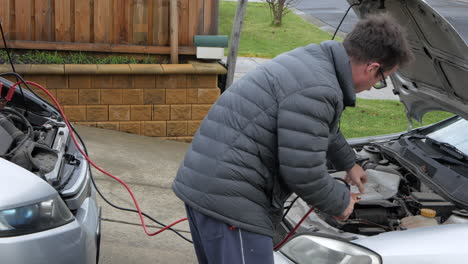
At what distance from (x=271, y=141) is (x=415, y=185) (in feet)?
6.13

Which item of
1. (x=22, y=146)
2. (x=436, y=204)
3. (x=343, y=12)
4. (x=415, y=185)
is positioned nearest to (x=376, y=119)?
(x=415, y=185)

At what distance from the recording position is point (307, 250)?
3000 mm

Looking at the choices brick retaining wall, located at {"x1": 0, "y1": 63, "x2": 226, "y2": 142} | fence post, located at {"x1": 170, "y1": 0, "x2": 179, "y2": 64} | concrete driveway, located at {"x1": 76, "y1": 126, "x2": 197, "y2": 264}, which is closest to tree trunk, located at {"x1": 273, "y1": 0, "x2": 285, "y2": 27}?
fence post, located at {"x1": 170, "y1": 0, "x2": 179, "y2": 64}

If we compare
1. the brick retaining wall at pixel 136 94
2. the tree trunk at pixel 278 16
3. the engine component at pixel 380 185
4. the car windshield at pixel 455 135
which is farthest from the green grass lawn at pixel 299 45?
the engine component at pixel 380 185

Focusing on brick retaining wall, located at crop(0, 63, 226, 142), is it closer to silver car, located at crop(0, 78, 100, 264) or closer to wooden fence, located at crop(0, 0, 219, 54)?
wooden fence, located at crop(0, 0, 219, 54)

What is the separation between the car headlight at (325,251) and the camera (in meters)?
2.79

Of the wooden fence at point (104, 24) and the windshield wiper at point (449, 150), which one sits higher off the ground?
the wooden fence at point (104, 24)

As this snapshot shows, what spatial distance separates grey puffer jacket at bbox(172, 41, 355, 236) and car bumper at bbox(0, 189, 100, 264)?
0.57m

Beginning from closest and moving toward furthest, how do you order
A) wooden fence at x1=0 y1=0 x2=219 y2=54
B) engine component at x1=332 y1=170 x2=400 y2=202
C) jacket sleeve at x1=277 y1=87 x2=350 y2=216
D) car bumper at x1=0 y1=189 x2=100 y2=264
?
jacket sleeve at x1=277 y1=87 x2=350 y2=216, car bumper at x1=0 y1=189 x2=100 y2=264, engine component at x1=332 y1=170 x2=400 y2=202, wooden fence at x1=0 y1=0 x2=219 y2=54

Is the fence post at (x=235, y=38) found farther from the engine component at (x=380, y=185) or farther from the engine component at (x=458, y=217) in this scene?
the engine component at (x=458, y=217)

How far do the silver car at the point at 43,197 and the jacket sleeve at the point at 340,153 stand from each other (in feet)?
4.09

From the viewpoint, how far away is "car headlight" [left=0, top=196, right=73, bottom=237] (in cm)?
268

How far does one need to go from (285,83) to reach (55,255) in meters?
1.23

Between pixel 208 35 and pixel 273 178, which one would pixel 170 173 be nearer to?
pixel 208 35
